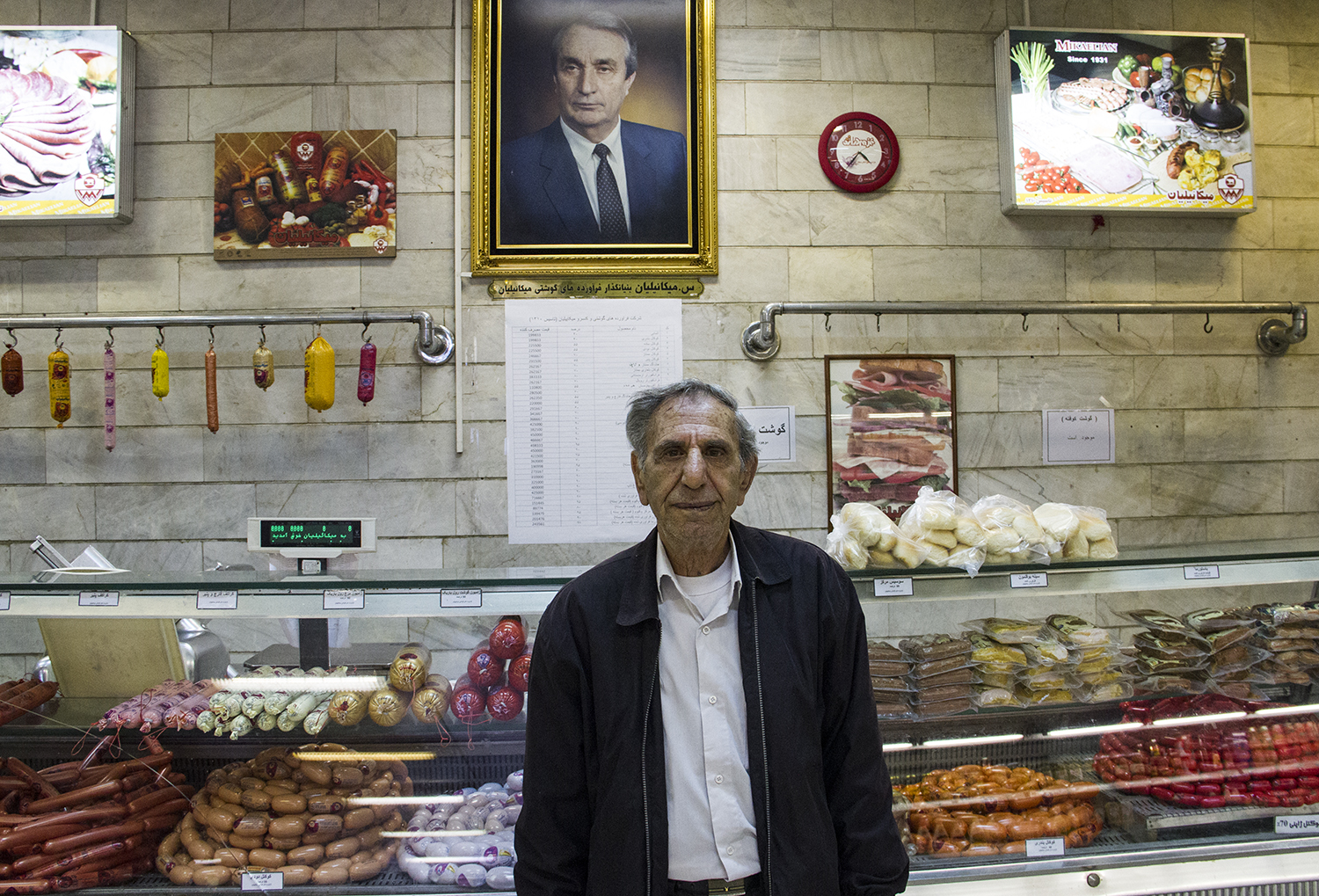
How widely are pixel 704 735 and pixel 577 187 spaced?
291 centimetres

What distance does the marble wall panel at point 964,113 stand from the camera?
377 centimetres

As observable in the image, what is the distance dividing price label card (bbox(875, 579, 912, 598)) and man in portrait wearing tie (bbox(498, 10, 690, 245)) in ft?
7.24

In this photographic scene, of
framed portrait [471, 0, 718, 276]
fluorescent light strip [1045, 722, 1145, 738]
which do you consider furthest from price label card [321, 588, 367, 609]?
framed portrait [471, 0, 718, 276]

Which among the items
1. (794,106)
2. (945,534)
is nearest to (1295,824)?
(945,534)

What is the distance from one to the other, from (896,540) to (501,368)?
2.17 meters

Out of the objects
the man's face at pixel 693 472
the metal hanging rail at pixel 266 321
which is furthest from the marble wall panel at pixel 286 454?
the man's face at pixel 693 472

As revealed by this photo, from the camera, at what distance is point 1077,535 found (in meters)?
2.20

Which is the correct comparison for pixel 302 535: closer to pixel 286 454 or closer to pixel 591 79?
pixel 286 454

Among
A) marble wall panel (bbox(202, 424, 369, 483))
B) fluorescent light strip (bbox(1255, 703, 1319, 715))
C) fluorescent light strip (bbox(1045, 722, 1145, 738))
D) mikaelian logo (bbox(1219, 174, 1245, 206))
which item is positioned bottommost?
fluorescent light strip (bbox(1045, 722, 1145, 738))

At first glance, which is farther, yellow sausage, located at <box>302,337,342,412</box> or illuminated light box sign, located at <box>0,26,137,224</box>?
illuminated light box sign, located at <box>0,26,137,224</box>

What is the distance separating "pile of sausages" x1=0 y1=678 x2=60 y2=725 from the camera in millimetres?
2137

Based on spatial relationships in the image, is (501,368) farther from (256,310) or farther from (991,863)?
(991,863)

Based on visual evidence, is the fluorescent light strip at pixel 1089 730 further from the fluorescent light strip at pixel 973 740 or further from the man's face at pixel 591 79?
the man's face at pixel 591 79

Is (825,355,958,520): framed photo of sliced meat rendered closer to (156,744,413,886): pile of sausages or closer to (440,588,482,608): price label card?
(440,588,482,608): price label card
